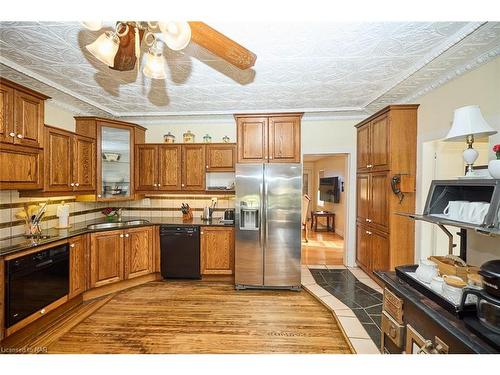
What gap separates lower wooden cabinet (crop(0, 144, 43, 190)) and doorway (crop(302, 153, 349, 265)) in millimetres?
4028

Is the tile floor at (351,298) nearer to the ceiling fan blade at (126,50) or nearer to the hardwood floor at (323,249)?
the hardwood floor at (323,249)

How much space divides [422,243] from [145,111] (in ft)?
14.3

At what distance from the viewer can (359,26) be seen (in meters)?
1.67

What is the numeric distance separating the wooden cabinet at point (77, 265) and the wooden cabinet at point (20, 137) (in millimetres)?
756

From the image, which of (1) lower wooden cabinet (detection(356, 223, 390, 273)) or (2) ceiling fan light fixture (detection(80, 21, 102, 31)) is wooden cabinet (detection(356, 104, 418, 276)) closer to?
(1) lower wooden cabinet (detection(356, 223, 390, 273))

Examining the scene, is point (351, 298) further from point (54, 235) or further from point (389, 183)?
point (54, 235)

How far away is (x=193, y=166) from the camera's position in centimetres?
370

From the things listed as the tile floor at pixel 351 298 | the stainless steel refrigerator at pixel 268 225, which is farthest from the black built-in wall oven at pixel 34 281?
the tile floor at pixel 351 298

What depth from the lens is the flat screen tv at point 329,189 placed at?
6.78 meters

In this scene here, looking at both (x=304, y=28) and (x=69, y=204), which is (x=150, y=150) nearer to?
(x=69, y=204)

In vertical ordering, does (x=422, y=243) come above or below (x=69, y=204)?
below

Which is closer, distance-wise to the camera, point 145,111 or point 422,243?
point 422,243

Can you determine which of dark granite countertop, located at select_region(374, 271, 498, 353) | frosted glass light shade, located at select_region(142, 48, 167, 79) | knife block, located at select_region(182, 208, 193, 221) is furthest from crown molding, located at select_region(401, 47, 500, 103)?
knife block, located at select_region(182, 208, 193, 221)

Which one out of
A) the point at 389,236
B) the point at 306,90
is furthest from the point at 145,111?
the point at 389,236
